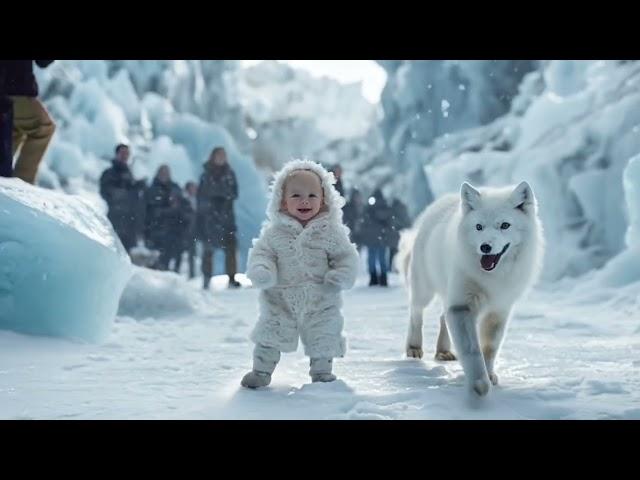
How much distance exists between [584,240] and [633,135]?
5.96ft

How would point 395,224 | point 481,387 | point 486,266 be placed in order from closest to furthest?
point 481,387, point 486,266, point 395,224

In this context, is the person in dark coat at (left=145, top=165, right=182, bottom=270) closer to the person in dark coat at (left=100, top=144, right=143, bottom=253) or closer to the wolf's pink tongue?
the person in dark coat at (left=100, top=144, right=143, bottom=253)

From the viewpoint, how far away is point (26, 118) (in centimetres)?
433

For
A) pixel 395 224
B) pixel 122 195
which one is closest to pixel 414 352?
pixel 122 195

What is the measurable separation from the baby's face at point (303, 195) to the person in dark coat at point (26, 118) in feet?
7.50

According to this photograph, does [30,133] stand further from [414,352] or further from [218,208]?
[218,208]

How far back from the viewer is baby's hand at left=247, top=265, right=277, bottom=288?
2.48 m

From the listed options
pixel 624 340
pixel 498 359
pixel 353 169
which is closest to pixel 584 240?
pixel 624 340

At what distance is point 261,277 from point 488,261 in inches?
32.4

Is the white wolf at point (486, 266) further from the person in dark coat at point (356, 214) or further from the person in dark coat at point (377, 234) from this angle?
the person in dark coat at point (356, 214)

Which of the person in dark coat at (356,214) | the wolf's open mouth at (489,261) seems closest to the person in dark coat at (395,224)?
the person in dark coat at (356,214)

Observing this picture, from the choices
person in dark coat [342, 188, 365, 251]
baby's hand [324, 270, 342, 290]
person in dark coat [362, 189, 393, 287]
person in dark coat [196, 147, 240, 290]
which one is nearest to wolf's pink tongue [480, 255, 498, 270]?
baby's hand [324, 270, 342, 290]
